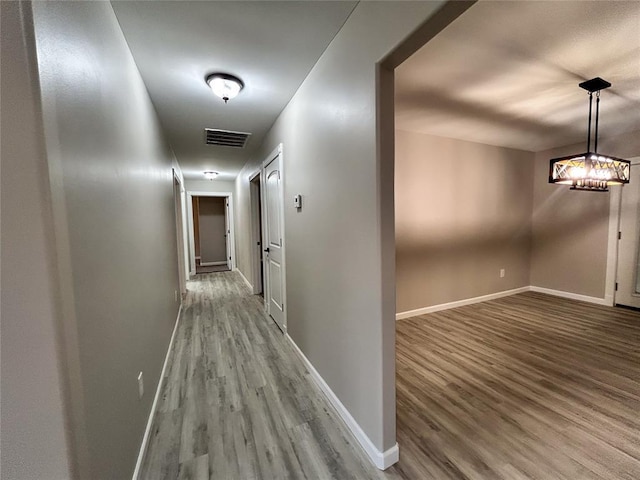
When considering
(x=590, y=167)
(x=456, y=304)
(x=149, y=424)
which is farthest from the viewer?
(x=456, y=304)

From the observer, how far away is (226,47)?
1748mm

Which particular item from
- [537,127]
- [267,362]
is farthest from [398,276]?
[537,127]

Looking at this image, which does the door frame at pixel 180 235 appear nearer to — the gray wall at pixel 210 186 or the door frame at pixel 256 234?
the door frame at pixel 256 234

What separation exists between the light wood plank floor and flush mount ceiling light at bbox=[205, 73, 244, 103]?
2.77 metres

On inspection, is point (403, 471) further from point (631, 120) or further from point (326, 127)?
point (631, 120)

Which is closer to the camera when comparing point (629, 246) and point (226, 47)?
point (226, 47)

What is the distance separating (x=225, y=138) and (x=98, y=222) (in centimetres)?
286

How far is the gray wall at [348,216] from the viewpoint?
1346 millimetres

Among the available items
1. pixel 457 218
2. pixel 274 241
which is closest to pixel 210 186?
pixel 274 241

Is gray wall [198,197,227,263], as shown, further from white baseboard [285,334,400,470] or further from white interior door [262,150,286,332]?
white baseboard [285,334,400,470]

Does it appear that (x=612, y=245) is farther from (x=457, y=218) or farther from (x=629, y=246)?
(x=457, y=218)

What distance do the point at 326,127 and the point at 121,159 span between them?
1.27 metres

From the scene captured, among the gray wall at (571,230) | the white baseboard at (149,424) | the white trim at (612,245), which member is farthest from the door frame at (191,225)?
the white trim at (612,245)

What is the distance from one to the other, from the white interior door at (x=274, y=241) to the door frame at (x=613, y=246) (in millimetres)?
4695
